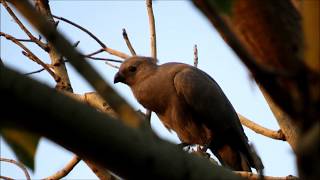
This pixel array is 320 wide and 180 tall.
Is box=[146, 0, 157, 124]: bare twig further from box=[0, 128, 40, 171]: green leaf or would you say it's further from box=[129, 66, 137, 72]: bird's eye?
box=[0, 128, 40, 171]: green leaf

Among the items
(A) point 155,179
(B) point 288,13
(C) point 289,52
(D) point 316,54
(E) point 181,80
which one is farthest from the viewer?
(E) point 181,80

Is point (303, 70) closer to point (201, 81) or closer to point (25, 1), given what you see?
point (25, 1)

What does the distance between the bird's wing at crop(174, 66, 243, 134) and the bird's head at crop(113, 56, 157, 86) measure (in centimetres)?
44

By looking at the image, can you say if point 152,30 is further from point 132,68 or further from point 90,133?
point 90,133

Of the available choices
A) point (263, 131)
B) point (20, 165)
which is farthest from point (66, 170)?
point (263, 131)

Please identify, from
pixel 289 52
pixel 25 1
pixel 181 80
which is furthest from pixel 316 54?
pixel 181 80

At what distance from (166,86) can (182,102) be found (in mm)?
266

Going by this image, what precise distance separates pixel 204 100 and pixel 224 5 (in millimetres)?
4772

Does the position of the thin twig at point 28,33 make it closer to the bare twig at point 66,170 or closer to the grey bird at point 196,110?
the bare twig at point 66,170

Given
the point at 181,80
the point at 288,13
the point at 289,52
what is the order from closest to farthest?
the point at 289,52 → the point at 288,13 → the point at 181,80

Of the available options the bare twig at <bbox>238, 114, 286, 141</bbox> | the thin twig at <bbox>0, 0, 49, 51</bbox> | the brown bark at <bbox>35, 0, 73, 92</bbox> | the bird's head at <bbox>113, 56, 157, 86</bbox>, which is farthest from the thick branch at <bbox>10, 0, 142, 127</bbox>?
the bird's head at <bbox>113, 56, 157, 86</bbox>

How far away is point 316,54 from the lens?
1004 millimetres

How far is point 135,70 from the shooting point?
20.9 ft

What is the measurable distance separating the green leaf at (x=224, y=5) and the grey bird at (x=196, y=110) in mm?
4642
